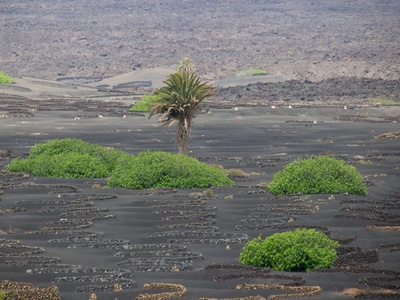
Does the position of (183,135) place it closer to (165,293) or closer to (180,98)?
(180,98)

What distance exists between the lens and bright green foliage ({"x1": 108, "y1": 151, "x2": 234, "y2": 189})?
15797 mm

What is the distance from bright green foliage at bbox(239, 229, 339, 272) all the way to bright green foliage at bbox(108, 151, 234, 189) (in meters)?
7.07

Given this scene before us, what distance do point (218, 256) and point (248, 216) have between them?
312 cm

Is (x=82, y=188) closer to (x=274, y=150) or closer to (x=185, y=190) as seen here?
(x=185, y=190)

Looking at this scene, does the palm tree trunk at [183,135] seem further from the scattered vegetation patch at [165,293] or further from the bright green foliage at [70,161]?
the scattered vegetation patch at [165,293]

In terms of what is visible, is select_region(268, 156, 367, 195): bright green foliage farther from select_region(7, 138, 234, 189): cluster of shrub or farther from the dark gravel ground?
select_region(7, 138, 234, 189): cluster of shrub

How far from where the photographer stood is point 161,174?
16.0 metres

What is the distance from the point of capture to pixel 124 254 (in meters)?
9.70

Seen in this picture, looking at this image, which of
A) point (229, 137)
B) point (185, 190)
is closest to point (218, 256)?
point (185, 190)

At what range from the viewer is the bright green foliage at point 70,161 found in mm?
17766

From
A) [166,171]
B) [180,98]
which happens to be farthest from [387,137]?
[166,171]

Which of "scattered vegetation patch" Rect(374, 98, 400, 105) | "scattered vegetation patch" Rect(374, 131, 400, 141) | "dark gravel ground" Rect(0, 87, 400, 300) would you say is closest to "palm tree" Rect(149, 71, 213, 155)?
"dark gravel ground" Rect(0, 87, 400, 300)

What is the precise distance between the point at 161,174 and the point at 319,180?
165 inches

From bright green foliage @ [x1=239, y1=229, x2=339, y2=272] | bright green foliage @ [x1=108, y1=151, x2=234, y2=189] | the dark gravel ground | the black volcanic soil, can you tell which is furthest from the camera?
the black volcanic soil
